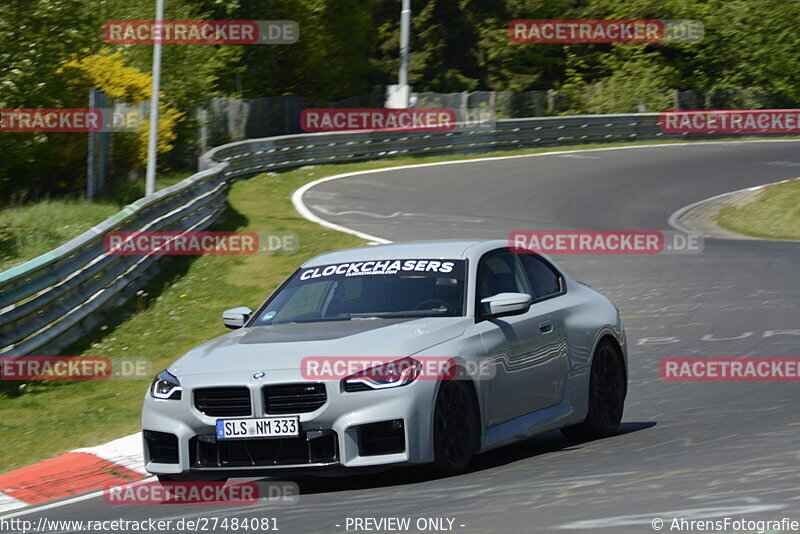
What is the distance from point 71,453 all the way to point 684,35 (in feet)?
Answer: 166

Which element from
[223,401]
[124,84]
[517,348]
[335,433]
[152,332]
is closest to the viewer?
[335,433]

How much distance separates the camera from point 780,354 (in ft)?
39.3

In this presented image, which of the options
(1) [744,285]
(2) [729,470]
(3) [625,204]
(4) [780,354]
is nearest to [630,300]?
(1) [744,285]

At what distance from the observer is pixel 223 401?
24.3 ft

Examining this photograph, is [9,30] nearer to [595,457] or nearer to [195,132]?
[195,132]

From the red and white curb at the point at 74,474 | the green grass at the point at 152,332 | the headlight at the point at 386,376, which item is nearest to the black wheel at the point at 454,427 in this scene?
the headlight at the point at 386,376

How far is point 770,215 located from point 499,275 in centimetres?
1619

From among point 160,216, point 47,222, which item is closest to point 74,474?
point 160,216

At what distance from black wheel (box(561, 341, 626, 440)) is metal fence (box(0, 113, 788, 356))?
20.8 feet

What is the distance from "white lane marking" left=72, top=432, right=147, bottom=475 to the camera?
9.34 meters

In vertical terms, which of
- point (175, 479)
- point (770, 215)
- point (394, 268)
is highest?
point (394, 268)

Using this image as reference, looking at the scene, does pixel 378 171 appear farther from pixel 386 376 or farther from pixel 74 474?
pixel 386 376

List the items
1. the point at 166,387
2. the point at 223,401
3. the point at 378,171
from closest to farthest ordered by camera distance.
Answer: the point at 223,401 → the point at 166,387 → the point at 378,171

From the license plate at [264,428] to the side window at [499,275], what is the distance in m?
A: 1.74
